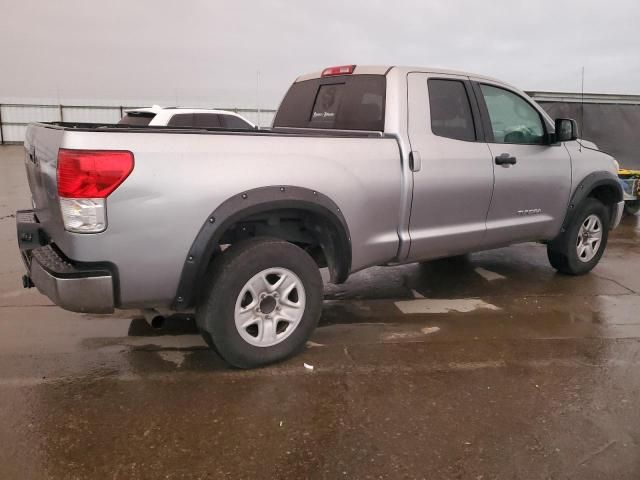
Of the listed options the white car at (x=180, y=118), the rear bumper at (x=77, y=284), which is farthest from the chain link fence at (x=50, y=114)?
the rear bumper at (x=77, y=284)

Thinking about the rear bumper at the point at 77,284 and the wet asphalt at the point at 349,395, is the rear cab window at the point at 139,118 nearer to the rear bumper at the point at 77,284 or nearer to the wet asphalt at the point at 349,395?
the wet asphalt at the point at 349,395

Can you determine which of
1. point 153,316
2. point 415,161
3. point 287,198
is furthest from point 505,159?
point 153,316

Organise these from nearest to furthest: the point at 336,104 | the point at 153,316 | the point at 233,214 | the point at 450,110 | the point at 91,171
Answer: the point at 91,171
the point at 233,214
the point at 153,316
the point at 450,110
the point at 336,104

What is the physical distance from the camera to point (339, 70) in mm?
4648

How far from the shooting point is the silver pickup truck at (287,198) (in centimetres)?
288

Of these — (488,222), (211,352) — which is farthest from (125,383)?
(488,222)

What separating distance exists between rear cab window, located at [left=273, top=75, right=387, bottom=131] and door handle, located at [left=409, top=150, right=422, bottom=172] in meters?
0.31

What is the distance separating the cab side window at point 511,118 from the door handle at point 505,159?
15cm

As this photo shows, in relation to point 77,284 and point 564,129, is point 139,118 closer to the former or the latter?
point 564,129

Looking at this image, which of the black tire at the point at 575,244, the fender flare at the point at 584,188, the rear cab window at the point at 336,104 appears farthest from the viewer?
the black tire at the point at 575,244

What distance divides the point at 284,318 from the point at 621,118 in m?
10.3

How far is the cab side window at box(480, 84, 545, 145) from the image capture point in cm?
473

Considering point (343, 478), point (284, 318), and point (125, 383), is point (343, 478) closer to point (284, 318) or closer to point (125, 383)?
point (284, 318)

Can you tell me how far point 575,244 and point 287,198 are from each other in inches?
141
